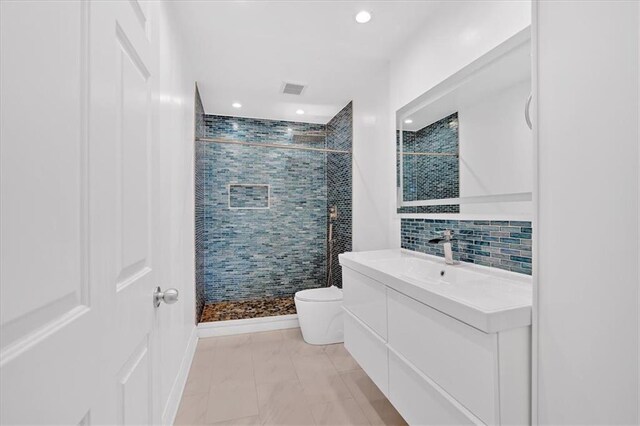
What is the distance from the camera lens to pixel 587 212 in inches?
30.9

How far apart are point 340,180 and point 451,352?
2.65m

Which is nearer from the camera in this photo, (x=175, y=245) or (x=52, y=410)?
(x=52, y=410)

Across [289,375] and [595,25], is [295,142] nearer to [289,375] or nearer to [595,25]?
[289,375]

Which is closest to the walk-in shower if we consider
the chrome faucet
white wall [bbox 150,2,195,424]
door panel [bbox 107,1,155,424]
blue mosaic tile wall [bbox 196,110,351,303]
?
blue mosaic tile wall [bbox 196,110,351,303]

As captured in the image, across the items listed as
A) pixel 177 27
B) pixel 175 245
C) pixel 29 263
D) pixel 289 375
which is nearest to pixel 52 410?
pixel 29 263

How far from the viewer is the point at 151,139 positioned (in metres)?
0.95

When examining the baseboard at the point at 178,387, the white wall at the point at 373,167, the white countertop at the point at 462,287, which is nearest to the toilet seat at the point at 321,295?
the white wall at the point at 373,167

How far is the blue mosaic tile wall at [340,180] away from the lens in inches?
130

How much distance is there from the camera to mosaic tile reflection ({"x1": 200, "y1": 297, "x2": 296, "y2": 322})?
10.6 feet

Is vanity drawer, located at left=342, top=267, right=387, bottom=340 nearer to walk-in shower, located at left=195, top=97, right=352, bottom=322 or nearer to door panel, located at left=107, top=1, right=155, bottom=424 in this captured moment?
door panel, located at left=107, top=1, right=155, bottom=424

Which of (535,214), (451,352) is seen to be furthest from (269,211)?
(535,214)

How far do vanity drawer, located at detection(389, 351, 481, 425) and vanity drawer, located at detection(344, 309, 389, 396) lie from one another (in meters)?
0.08

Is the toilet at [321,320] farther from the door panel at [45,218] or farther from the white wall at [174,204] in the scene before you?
the door panel at [45,218]

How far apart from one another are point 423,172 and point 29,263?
2.08m
